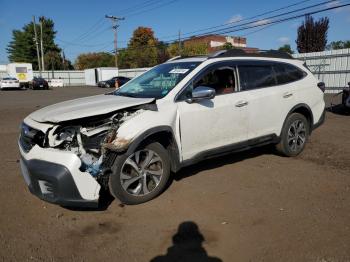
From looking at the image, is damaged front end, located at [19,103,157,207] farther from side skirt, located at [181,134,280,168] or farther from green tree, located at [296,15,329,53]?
green tree, located at [296,15,329,53]

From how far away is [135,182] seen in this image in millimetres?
4184

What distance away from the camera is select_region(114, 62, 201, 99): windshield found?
4.69m

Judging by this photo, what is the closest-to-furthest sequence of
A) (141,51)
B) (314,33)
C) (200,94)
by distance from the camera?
(200,94) → (314,33) → (141,51)

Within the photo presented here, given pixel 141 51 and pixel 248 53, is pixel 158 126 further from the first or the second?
pixel 141 51

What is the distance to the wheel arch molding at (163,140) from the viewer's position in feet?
13.0

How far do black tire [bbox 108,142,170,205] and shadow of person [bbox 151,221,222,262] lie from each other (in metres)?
0.72

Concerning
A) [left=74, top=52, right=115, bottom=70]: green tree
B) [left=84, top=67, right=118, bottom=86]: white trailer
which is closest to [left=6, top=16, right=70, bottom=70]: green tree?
[left=74, top=52, right=115, bottom=70]: green tree

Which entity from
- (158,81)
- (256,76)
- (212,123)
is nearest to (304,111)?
(256,76)

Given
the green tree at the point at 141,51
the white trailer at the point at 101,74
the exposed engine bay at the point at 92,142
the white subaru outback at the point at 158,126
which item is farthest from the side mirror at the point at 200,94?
the green tree at the point at 141,51

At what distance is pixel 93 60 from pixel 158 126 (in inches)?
3420

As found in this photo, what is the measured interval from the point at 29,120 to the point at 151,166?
1.63m

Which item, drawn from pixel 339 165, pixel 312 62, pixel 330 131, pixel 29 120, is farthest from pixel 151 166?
pixel 312 62

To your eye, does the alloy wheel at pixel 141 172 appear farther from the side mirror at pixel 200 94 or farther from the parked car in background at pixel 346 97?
the parked car in background at pixel 346 97

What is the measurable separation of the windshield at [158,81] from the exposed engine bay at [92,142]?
883 millimetres
